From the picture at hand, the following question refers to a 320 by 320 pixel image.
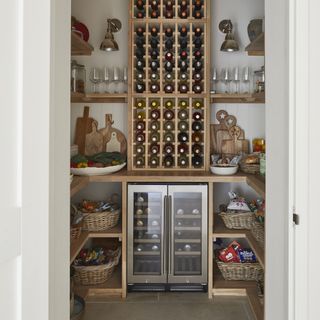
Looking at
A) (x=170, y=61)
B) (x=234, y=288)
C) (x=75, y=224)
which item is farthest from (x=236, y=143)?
(x=75, y=224)

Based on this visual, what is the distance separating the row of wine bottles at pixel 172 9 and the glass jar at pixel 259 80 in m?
0.70

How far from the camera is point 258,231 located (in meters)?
2.76

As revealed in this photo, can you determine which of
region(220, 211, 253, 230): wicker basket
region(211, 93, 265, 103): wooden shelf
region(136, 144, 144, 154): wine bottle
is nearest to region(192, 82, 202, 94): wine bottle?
region(211, 93, 265, 103): wooden shelf

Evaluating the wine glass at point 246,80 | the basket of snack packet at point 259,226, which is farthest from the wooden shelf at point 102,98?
the basket of snack packet at point 259,226

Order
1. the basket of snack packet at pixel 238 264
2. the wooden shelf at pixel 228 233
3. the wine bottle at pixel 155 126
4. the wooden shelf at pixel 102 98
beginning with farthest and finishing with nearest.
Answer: the wine bottle at pixel 155 126
the wooden shelf at pixel 102 98
the basket of snack packet at pixel 238 264
the wooden shelf at pixel 228 233

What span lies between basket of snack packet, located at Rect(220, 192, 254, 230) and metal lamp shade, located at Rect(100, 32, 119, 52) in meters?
1.65

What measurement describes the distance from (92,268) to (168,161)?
1.09 metres

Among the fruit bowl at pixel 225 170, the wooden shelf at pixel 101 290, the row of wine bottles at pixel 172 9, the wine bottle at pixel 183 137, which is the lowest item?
the wooden shelf at pixel 101 290

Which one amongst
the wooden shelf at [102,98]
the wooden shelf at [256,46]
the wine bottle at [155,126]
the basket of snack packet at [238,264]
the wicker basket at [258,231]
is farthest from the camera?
the wine bottle at [155,126]

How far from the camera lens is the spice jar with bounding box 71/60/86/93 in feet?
10.2

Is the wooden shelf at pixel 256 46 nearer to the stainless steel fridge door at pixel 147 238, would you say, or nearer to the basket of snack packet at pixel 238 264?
the stainless steel fridge door at pixel 147 238

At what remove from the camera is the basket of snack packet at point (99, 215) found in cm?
313

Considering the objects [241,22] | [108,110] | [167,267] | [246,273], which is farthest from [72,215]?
[241,22]
